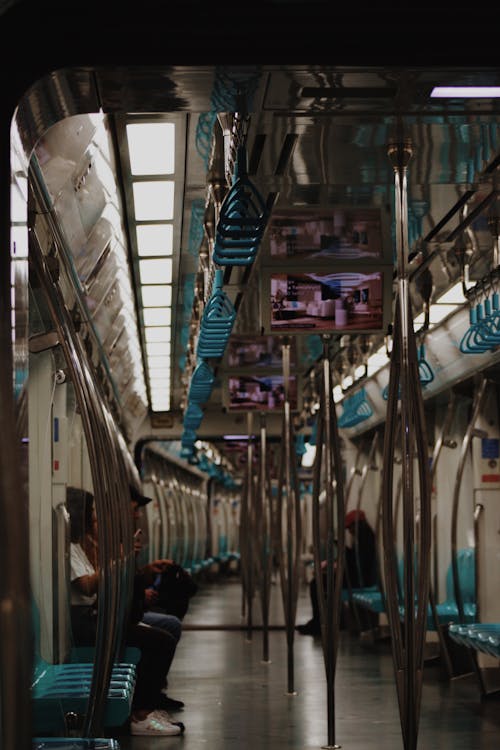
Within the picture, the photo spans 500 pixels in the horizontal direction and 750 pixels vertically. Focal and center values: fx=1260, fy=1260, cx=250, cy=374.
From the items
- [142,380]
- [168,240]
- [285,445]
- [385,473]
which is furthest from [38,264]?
[142,380]

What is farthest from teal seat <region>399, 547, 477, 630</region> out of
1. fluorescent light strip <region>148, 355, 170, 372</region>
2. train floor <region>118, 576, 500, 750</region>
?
fluorescent light strip <region>148, 355, 170, 372</region>

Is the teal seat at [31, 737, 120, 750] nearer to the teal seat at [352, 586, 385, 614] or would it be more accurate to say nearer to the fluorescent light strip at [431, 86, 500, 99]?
the fluorescent light strip at [431, 86, 500, 99]

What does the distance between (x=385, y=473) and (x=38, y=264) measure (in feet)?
5.99

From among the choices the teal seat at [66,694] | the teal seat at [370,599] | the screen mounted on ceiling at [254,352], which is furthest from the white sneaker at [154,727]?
the teal seat at [370,599]

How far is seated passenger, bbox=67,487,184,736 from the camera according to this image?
7559 millimetres

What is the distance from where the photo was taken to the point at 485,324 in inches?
330

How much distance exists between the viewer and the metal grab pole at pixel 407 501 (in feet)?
16.1

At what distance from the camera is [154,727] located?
27.1 feet

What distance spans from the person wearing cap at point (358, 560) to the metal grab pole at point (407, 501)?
429 inches

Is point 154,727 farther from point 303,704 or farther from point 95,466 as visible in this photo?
point 95,466

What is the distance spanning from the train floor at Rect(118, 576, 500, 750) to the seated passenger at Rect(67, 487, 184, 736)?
207 mm

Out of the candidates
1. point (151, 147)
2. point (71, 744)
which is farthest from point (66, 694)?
point (151, 147)

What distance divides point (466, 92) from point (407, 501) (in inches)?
66.1

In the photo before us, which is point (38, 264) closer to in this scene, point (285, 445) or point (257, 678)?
point (285, 445)
